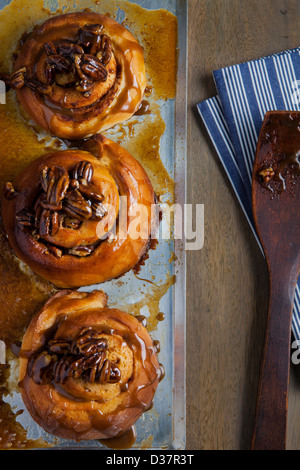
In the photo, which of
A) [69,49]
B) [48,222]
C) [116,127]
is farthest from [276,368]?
[69,49]

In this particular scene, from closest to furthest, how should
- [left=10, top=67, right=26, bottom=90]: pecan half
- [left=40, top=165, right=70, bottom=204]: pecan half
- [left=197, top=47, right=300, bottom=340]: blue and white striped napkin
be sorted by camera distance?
[left=40, top=165, right=70, bottom=204]: pecan half, [left=10, top=67, right=26, bottom=90]: pecan half, [left=197, top=47, right=300, bottom=340]: blue and white striped napkin

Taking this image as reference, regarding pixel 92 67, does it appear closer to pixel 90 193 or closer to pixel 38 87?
pixel 38 87

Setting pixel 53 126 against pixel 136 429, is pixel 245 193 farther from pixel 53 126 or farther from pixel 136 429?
pixel 136 429

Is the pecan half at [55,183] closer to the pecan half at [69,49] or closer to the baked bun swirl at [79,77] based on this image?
the baked bun swirl at [79,77]

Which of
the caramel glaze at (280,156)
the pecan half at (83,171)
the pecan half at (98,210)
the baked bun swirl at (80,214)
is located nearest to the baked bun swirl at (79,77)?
the baked bun swirl at (80,214)

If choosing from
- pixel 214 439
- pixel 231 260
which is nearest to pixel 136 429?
pixel 214 439

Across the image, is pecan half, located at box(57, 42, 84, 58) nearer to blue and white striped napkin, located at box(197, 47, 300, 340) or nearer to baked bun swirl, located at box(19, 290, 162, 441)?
blue and white striped napkin, located at box(197, 47, 300, 340)

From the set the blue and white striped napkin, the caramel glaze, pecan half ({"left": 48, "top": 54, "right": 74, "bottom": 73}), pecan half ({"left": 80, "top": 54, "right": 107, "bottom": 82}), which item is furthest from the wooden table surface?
pecan half ({"left": 48, "top": 54, "right": 74, "bottom": 73})
